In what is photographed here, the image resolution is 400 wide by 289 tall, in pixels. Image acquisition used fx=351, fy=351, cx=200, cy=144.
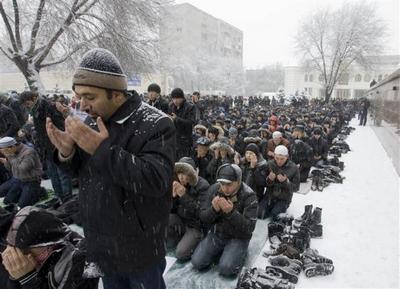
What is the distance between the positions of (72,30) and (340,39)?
31.1 metres

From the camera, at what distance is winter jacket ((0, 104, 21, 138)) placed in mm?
6930

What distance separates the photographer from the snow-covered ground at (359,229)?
4023mm

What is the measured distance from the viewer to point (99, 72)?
1669mm

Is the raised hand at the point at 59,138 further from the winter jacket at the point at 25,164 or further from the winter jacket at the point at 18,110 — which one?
the winter jacket at the point at 18,110

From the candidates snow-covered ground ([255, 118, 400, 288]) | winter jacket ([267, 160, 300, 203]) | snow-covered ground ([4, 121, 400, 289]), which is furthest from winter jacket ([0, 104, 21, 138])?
snow-covered ground ([255, 118, 400, 288])

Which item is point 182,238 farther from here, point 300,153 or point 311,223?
point 300,153

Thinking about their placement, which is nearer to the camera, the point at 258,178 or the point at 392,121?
the point at 258,178

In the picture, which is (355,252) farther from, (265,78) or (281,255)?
(265,78)

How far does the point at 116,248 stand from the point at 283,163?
180 inches

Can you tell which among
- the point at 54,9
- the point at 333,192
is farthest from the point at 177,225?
the point at 54,9

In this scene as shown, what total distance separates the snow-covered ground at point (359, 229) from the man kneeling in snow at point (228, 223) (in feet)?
1.61

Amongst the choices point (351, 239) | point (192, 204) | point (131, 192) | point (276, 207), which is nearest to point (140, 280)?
point (131, 192)

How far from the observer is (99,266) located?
1.98m

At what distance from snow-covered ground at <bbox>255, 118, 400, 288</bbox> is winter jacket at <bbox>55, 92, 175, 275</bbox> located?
2.59 metres
